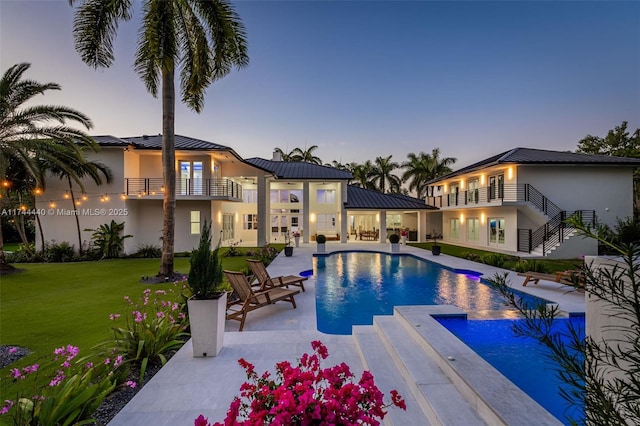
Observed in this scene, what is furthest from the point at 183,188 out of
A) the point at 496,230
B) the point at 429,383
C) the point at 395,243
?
the point at 496,230

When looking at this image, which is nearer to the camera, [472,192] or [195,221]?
[195,221]

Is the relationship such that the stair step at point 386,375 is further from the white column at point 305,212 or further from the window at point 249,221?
the window at point 249,221

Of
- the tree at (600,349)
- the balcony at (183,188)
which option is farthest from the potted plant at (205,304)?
the balcony at (183,188)

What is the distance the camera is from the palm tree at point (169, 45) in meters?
9.77

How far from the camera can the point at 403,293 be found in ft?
34.6

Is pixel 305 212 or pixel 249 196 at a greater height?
pixel 249 196

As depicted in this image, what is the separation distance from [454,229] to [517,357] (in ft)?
82.4

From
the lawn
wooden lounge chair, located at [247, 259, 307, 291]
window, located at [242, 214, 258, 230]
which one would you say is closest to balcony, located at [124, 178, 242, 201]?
the lawn

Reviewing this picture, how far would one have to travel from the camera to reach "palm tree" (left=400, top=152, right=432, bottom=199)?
38.8m

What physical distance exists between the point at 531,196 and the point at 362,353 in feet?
66.8

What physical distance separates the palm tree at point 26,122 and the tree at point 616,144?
44.7 m

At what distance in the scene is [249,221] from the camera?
27359 millimetres

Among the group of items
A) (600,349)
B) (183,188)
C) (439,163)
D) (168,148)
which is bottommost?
(600,349)

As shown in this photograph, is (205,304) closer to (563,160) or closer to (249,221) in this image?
(249,221)
